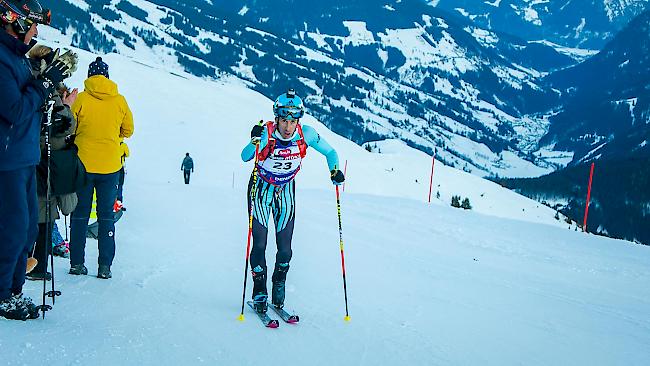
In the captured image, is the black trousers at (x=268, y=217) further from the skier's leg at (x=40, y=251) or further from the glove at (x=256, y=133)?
the skier's leg at (x=40, y=251)

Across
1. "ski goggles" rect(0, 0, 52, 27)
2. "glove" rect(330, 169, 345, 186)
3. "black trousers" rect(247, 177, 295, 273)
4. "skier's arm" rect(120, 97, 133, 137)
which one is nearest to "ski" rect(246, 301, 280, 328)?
"black trousers" rect(247, 177, 295, 273)

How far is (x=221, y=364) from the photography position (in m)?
A: 3.59

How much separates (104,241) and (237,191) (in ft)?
40.9

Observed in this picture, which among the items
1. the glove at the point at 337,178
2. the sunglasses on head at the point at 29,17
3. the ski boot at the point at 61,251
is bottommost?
the ski boot at the point at 61,251

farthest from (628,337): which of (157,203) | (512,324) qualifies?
(157,203)

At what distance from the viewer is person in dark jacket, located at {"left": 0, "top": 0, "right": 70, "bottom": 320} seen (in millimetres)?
3365

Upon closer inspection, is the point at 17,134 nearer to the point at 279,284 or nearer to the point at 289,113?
the point at 289,113

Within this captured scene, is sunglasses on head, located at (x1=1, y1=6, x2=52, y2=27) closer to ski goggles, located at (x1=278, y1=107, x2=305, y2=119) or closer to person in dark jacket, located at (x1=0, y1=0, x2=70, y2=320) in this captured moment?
person in dark jacket, located at (x1=0, y1=0, x2=70, y2=320)

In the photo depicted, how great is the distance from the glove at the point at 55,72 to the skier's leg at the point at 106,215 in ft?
5.92

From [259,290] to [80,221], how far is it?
1.88 meters

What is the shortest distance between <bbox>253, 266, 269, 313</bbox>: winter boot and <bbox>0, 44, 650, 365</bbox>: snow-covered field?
0.46 ft

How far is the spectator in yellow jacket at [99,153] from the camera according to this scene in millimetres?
5281

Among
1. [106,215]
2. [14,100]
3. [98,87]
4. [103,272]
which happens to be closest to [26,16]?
[14,100]

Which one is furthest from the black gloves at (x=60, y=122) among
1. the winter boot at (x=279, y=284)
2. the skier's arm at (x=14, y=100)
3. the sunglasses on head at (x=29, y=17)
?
the winter boot at (x=279, y=284)
